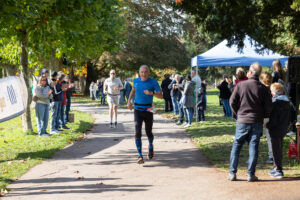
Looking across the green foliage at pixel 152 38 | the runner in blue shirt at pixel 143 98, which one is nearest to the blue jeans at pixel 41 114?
the runner in blue shirt at pixel 143 98

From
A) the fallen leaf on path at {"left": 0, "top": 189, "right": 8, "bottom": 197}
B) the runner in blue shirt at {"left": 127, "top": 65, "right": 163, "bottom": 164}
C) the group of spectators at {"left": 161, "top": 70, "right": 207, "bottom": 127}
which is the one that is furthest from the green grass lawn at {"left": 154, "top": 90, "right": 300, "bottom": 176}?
the fallen leaf on path at {"left": 0, "top": 189, "right": 8, "bottom": 197}

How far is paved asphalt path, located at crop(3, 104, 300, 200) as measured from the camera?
5.22m

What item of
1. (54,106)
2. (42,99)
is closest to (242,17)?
(42,99)

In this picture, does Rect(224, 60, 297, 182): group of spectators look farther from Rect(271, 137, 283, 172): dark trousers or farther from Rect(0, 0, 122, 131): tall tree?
Rect(0, 0, 122, 131): tall tree

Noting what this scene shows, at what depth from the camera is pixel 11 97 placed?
20.6ft

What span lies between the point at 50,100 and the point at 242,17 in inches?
260

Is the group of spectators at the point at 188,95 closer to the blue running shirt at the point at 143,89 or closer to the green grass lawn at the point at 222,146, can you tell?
the green grass lawn at the point at 222,146

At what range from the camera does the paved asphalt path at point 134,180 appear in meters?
5.22

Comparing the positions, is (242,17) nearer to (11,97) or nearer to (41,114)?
(11,97)

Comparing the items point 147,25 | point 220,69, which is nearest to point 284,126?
point 147,25

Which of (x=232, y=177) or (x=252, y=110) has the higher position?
(x=252, y=110)

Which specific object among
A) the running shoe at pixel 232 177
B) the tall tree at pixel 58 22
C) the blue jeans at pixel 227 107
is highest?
the tall tree at pixel 58 22

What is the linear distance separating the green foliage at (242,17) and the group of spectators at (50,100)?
4602 mm

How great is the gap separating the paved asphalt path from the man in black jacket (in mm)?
357
